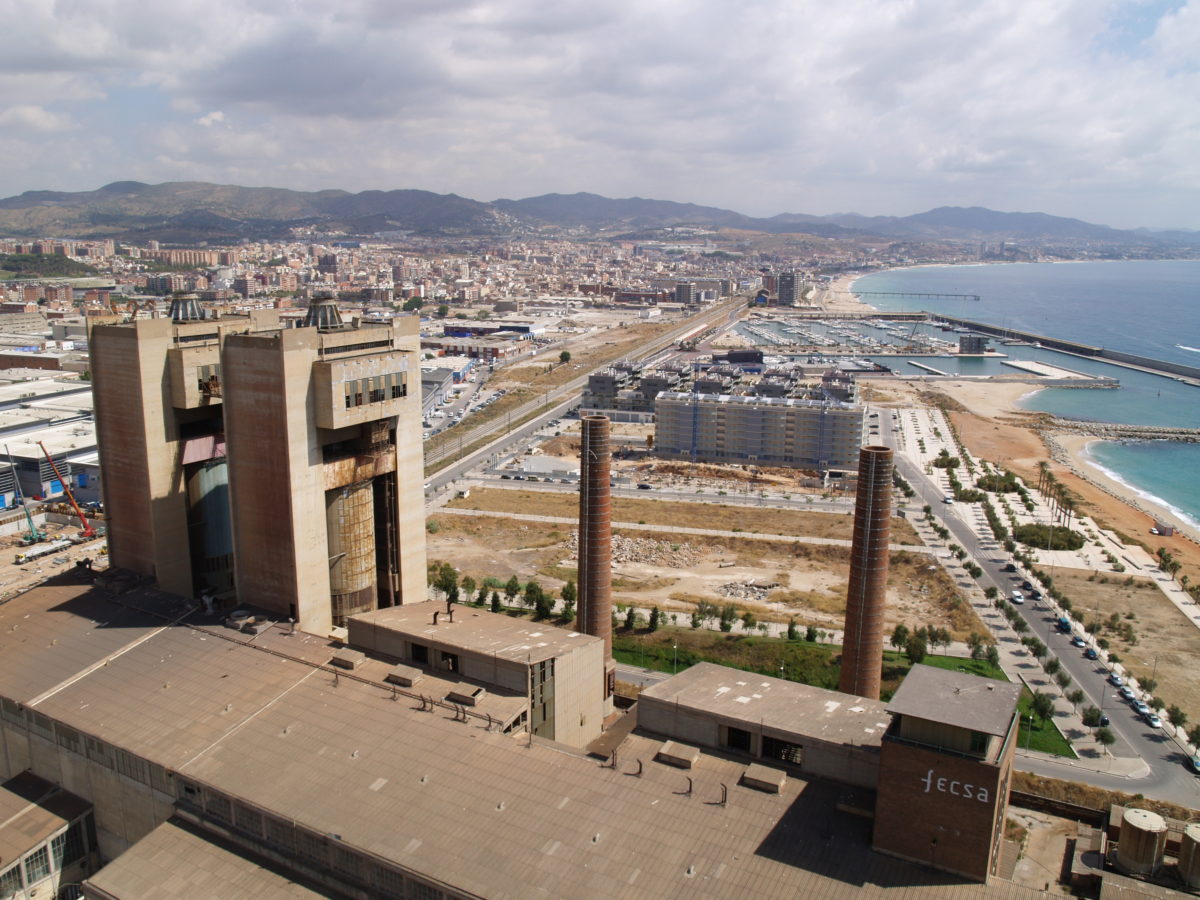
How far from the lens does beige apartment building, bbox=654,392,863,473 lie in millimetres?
92875

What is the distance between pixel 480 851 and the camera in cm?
2120

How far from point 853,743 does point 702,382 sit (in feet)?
297

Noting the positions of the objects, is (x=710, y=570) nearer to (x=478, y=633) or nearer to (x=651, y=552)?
(x=651, y=552)

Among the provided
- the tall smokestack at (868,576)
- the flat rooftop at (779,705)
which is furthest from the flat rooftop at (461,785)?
the tall smokestack at (868,576)

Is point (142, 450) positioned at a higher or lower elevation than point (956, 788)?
higher

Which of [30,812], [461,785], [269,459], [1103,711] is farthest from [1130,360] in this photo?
[30,812]

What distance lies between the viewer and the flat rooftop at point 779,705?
2523 centimetres

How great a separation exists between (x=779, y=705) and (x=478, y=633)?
33.5ft

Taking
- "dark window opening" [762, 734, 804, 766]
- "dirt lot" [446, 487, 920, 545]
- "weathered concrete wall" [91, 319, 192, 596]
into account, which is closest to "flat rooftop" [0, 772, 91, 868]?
"weathered concrete wall" [91, 319, 192, 596]

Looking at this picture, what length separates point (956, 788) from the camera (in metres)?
21.3

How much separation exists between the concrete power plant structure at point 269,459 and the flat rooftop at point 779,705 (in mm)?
13482

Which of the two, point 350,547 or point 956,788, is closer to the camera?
point 956,788

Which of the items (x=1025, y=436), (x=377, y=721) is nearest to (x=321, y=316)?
(x=377, y=721)

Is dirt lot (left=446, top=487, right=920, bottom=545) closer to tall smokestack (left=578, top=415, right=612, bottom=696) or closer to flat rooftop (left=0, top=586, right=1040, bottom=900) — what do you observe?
tall smokestack (left=578, top=415, right=612, bottom=696)
